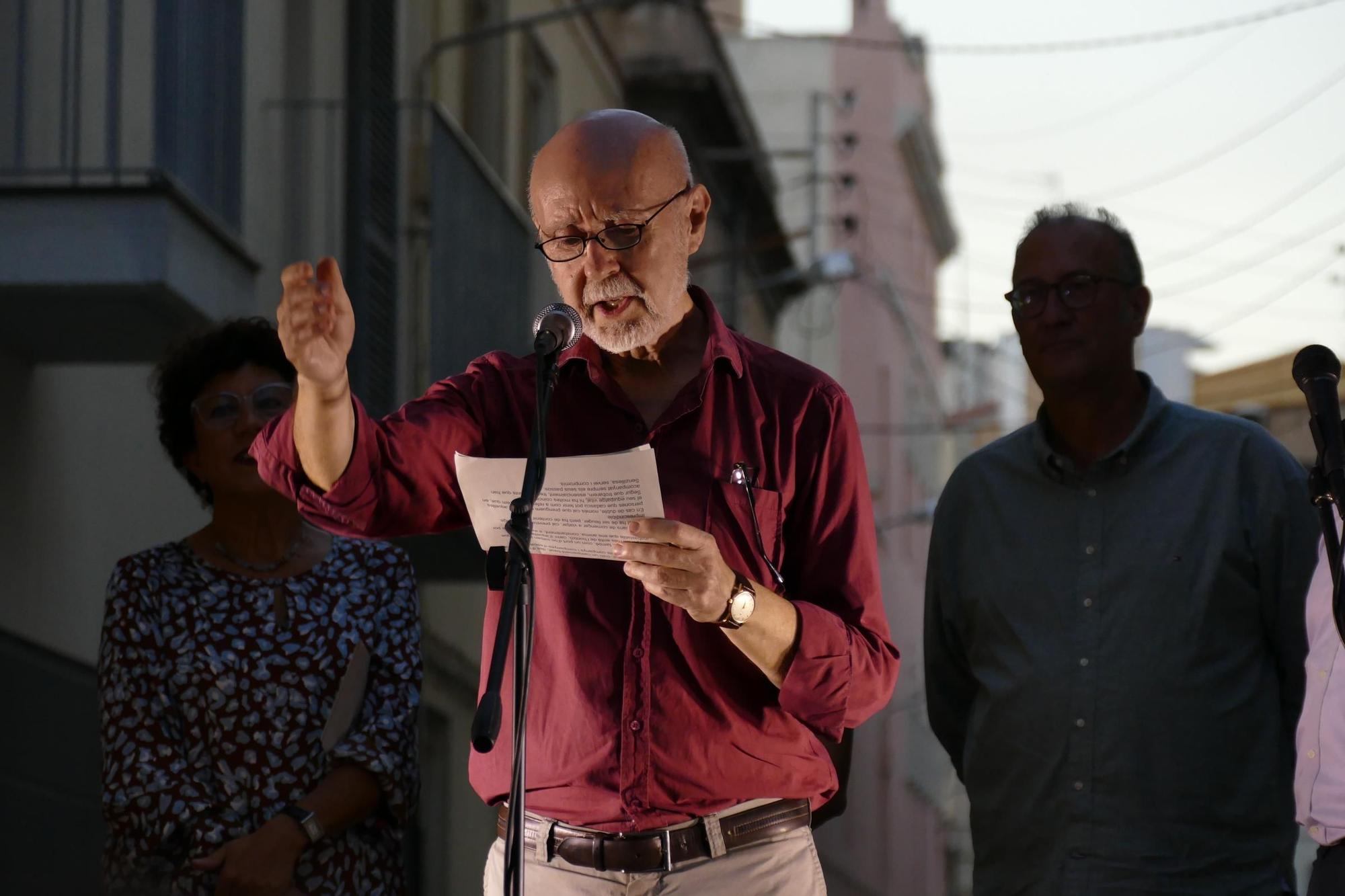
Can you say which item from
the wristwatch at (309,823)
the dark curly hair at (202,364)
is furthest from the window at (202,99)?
the wristwatch at (309,823)

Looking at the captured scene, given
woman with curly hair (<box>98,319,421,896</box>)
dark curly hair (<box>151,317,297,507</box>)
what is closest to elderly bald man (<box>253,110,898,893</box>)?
woman with curly hair (<box>98,319,421,896</box>)

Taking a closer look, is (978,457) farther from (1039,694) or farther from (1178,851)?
(1178,851)

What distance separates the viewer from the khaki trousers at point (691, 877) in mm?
3602

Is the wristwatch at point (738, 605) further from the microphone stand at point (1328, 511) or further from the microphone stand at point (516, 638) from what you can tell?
the microphone stand at point (1328, 511)

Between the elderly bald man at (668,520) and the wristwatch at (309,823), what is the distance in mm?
928

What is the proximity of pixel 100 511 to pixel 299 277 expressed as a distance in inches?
202

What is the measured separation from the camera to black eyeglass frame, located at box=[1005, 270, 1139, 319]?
5.04 metres

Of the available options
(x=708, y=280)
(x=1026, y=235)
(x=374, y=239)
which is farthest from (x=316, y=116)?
(x=708, y=280)

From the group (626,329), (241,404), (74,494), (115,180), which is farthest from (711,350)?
(74,494)

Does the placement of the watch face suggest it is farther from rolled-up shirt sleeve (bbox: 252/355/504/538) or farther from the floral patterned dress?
the floral patterned dress

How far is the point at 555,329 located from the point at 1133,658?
1.85 metres

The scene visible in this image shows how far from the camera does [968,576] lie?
504 cm

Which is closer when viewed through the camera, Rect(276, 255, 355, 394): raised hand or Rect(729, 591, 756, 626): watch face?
Rect(276, 255, 355, 394): raised hand

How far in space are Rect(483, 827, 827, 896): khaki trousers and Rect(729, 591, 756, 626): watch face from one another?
44 centimetres
